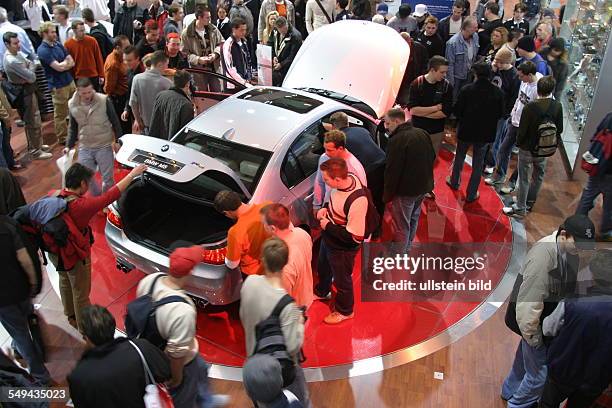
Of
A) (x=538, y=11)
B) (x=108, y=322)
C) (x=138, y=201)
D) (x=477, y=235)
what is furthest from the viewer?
(x=538, y=11)

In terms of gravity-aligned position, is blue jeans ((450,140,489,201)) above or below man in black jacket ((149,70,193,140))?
below

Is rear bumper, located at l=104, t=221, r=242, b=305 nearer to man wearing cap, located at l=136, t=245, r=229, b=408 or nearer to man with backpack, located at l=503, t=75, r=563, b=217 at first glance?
man wearing cap, located at l=136, t=245, r=229, b=408

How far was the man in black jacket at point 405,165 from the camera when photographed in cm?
504

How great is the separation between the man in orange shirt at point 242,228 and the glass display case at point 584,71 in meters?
5.08

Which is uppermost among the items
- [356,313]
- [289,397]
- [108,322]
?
[108,322]

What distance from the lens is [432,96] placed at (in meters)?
6.34

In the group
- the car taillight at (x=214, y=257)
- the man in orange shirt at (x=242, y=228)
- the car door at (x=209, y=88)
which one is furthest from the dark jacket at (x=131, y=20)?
the man in orange shirt at (x=242, y=228)

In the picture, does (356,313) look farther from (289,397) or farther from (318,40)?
(318,40)

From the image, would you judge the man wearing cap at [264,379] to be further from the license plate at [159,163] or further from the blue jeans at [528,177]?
the blue jeans at [528,177]

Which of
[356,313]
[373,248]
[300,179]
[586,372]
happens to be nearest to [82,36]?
[300,179]

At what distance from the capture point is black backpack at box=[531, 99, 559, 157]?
5884 mm

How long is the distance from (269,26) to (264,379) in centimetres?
735

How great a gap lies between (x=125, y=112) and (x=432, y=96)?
11.9ft

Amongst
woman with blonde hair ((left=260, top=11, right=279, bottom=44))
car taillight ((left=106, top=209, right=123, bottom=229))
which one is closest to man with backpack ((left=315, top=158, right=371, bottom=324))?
car taillight ((left=106, top=209, right=123, bottom=229))
